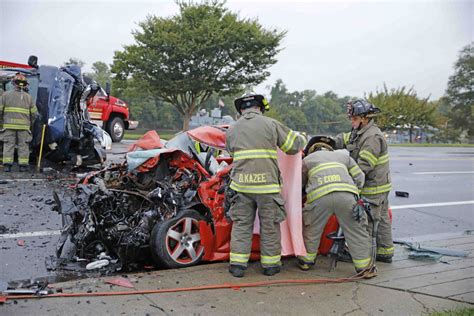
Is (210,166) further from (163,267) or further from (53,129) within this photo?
(53,129)

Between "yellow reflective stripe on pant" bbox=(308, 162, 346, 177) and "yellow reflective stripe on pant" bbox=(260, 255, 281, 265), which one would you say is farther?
"yellow reflective stripe on pant" bbox=(308, 162, 346, 177)

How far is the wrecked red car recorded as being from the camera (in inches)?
168

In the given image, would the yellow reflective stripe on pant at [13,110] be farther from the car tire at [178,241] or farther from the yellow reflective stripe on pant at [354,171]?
the yellow reflective stripe on pant at [354,171]

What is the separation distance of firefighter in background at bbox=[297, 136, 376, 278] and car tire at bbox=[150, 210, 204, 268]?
106cm

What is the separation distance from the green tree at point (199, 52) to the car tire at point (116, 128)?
11.8m

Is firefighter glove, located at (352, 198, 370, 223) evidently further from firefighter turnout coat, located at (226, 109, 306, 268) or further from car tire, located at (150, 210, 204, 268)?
car tire, located at (150, 210, 204, 268)

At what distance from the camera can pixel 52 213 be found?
20.2 feet

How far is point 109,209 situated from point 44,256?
0.92 meters

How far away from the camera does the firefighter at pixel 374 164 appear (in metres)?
4.83

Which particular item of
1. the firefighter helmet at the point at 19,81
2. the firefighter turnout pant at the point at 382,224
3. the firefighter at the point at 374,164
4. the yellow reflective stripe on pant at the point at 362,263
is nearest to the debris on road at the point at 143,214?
the yellow reflective stripe on pant at the point at 362,263

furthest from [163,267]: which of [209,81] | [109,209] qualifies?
[209,81]

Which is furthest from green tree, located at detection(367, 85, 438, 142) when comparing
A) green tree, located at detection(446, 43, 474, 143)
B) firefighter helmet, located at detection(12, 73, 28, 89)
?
firefighter helmet, located at detection(12, 73, 28, 89)

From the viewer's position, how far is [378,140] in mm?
4863

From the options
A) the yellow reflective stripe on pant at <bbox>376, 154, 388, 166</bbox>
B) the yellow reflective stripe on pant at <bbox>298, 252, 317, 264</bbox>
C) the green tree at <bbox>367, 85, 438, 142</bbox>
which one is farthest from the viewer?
the green tree at <bbox>367, 85, 438, 142</bbox>
